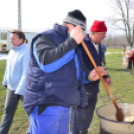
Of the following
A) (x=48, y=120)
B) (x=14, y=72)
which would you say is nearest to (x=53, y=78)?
(x=48, y=120)

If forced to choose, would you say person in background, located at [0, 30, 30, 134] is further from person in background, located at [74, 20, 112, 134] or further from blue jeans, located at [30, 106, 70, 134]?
blue jeans, located at [30, 106, 70, 134]

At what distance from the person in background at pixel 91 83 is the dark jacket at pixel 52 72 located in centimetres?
108

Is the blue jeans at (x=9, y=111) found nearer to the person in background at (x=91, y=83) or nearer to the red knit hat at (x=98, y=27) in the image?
the person in background at (x=91, y=83)

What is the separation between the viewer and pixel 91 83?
263 centimetres

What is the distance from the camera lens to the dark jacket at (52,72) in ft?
4.58

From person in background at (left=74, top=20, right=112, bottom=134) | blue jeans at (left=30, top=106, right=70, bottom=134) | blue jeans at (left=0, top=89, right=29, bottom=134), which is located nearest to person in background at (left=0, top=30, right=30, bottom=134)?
blue jeans at (left=0, top=89, right=29, bottom=134)

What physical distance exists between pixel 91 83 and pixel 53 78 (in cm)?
126

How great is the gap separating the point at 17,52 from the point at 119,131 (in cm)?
171

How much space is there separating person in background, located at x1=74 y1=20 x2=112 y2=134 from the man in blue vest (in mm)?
1001

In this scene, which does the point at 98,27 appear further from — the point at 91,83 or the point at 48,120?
the point at 48,120

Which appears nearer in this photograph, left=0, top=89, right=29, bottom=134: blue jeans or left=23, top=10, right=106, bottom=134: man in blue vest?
left=23, top=10, right=106, bottom=134: man in blue vest

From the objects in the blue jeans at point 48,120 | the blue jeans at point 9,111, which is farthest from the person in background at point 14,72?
the blue jeans at point 48,120

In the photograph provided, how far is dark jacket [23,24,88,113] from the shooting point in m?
1.39

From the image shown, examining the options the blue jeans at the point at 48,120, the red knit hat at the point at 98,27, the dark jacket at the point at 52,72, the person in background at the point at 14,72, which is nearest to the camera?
the dark jacket at the point at 52,72
